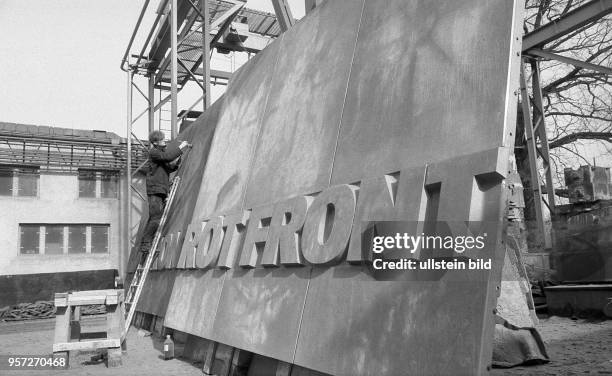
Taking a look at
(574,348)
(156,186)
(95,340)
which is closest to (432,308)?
(95,340)

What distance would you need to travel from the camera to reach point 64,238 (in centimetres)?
1669

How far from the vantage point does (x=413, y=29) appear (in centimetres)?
342

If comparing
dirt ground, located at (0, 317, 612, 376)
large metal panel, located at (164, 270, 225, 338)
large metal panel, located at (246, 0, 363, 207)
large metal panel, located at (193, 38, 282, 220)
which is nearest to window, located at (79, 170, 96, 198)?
dirt ground, located at (0, 317, 612, 376)

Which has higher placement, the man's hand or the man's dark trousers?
the man's hand

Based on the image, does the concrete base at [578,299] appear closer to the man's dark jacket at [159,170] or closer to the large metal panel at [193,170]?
the large metal panel at [193,170]

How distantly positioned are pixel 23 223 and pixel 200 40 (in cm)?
741

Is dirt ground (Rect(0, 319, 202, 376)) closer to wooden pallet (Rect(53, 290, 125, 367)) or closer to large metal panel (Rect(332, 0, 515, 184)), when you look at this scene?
wooden pallet (Rect(53, 290, 125, 367))

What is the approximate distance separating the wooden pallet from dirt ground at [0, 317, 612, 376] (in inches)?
7.9

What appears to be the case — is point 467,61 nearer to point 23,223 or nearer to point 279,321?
point 279,321

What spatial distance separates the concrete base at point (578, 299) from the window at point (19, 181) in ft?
46.0

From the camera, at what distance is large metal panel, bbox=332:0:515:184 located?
2.74 metres

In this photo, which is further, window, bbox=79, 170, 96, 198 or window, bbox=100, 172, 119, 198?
window, bbox=100, 172, 119, 198

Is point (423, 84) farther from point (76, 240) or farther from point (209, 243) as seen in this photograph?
point (76, 240)

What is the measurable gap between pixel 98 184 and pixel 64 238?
6.20ft
